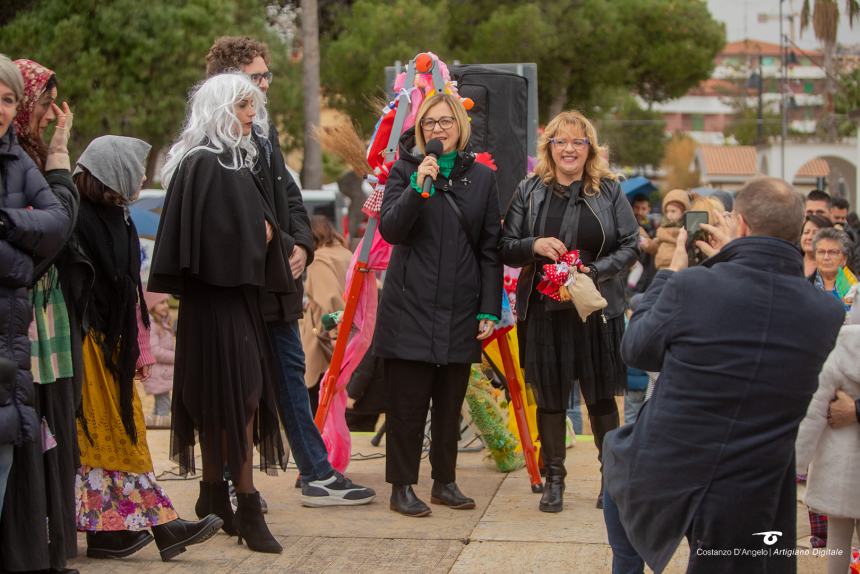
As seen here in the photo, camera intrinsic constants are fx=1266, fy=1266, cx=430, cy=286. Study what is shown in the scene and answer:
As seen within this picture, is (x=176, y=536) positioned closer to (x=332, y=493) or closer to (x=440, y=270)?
(x=332, y=493)

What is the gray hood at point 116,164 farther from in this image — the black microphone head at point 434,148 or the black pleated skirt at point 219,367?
the black microphone head at point 434,148

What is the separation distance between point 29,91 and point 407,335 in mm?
2070

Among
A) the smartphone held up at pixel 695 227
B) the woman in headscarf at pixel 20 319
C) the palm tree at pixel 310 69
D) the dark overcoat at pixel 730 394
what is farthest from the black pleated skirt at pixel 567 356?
the palm tree at pixel 310 69

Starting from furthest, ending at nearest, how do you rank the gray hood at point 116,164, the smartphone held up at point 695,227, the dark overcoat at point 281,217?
the dark overcoat at point 281,217 → the gray hood at point 116,164 → the smartphone held up at point 695,227

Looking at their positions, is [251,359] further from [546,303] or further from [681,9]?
[681,9]

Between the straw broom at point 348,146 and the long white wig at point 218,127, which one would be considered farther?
the straw broom at point 348,146

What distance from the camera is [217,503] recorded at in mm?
5508

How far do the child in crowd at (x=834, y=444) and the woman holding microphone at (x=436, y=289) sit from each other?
1.90 m

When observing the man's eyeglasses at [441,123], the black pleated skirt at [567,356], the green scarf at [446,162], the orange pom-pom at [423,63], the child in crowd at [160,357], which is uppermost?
the orange pom-pom at [423,63]

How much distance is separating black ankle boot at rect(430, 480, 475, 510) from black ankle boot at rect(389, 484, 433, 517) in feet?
0.49

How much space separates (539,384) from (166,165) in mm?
2049

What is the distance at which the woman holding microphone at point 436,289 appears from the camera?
19.4ft

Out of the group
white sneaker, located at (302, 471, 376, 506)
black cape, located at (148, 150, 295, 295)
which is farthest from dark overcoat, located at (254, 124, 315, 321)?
white sneaker, located at (302, 471, 376, 506)

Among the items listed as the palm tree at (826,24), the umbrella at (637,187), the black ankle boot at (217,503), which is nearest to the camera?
the black ankle boot at (217,503)
